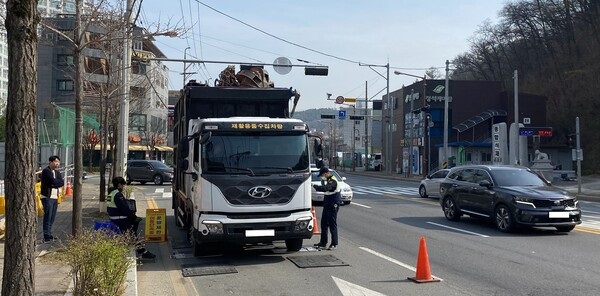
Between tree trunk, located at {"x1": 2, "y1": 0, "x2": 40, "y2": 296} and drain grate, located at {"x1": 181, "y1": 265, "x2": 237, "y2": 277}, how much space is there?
198 inches

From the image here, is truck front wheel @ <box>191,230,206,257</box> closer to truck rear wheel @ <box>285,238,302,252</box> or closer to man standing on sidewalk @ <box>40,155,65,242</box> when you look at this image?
truck rear wheel @ <box>285,238,302,252</box>

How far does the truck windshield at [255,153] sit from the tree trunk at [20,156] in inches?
221

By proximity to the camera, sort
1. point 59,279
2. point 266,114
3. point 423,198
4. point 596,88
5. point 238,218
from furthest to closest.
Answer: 1. point 596,88
2. point 423,198
3. point 266,114
4. point 238,218
5. point 59,279

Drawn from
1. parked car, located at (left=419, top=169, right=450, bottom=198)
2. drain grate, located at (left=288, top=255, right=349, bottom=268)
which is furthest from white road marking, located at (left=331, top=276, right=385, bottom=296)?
parked car, located at (left=419, top=169, right=450, bottom=198)

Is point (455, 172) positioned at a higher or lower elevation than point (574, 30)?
lower

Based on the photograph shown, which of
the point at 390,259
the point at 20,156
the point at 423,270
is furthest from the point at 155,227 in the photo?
the point at 20,156

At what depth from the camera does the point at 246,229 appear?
10406mm

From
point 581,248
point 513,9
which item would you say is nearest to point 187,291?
point 581,248

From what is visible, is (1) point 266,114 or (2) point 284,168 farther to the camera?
(1) point 266,114

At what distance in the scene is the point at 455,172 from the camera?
18312mm

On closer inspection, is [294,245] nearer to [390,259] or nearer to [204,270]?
[390,259]

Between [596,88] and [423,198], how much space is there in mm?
36364

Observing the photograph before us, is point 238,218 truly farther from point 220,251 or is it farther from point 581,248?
point 581,248

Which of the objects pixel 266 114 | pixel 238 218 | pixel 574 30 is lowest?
pixel 238 218
